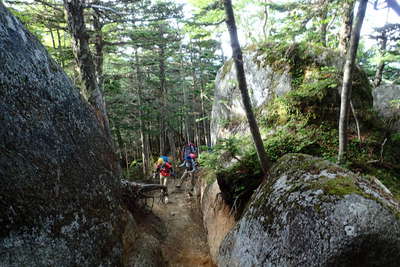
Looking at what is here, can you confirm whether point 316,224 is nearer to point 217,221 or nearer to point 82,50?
point 217,221

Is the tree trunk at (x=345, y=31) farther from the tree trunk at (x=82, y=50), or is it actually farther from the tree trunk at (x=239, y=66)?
the tree trunk at (x=82, y=50)

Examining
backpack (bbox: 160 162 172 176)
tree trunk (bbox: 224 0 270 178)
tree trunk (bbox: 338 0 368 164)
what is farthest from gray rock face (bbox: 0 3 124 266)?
backpack (bbox: 160 162 172 176)

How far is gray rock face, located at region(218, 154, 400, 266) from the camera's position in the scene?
7.38 feet

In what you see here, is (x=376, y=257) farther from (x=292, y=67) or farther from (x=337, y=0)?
(x=292, y=67)

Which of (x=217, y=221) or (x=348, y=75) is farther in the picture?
(x=217, y=221)

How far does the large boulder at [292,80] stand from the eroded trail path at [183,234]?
3.95 meters

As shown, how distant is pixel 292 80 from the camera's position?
7387mm

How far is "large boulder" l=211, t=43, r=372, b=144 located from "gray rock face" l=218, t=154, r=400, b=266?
10.3 feet

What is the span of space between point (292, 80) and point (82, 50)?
24.6 ft

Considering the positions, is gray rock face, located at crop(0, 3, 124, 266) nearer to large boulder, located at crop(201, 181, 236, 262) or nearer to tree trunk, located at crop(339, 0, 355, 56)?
large boulder, located at crop(201, 181, 236, 262)

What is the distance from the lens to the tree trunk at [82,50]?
23.2 ft

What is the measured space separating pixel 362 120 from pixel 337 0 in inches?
139

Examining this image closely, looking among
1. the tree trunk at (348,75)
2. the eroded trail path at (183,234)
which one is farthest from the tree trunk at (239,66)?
the eroded trail path at (183,234)

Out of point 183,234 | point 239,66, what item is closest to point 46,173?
point 239,66
